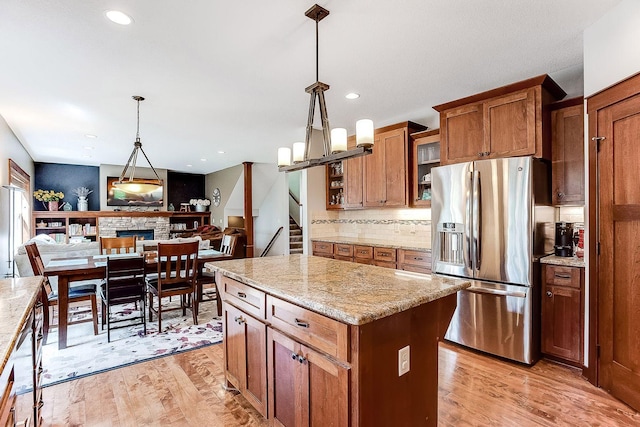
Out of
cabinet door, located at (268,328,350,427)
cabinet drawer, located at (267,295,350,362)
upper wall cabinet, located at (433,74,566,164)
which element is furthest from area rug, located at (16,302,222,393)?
upper wall cabinet, located at (433,74,566,164)

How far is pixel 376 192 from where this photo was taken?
4.42 m

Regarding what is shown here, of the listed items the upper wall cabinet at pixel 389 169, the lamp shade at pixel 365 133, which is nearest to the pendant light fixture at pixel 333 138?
the lamp shade at pixel 365 133

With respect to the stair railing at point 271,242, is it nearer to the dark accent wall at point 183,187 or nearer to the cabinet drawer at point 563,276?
the dark accent wall at point 183,187

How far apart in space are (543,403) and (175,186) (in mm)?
10220

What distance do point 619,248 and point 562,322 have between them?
83 centimetres

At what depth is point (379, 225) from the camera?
4.80 m

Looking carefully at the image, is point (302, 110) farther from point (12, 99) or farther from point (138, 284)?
point (12, 99)

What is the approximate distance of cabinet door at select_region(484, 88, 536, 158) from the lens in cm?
290

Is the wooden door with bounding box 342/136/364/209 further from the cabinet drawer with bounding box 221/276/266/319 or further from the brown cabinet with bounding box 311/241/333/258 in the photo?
the cabinet drawer with bounding box 221/276/266/319

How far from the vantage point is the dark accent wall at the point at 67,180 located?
317 inches

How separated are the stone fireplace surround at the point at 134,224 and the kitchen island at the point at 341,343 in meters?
7.95

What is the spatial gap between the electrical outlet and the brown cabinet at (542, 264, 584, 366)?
2012 millimetres

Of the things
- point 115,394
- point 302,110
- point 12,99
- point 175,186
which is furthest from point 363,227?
point 175,186

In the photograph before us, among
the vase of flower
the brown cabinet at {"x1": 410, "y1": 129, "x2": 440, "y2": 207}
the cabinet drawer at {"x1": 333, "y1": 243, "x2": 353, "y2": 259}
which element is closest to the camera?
the brown cabinet at {"x1": 410, "y1": 129, "x2": 440, "y2": 207}
